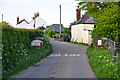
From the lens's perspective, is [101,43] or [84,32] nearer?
[101,43]

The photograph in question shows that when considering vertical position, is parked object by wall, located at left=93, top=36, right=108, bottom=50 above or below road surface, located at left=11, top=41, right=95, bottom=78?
above

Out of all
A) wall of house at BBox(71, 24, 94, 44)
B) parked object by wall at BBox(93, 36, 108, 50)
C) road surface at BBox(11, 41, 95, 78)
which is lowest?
road surface at BBox(11, 41, 95, 78)

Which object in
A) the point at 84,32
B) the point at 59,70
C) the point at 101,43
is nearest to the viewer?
the point at 59,70

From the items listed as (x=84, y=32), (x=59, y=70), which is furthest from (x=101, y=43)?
(x=84, y=32)

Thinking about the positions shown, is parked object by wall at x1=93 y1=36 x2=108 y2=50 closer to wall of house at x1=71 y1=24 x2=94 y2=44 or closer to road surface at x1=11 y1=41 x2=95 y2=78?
road surface at x1=11 y1=41 x2=95 y2=78

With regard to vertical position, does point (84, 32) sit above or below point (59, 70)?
above

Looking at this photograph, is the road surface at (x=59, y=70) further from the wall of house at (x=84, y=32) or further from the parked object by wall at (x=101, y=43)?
the wall of house at (x=84, y=32)

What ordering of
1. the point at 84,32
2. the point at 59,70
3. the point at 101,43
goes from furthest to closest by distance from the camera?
the point at 84,32
the point at 101,43
the point at 59,70

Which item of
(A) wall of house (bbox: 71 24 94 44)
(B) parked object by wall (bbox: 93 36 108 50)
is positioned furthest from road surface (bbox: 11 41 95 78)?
(A) wall of house (bbox: 71 24 94 44)

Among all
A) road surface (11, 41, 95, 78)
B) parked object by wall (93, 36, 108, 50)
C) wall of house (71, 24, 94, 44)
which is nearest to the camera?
road surface (11, 41, 95, 78)

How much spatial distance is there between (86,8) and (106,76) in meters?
15.7

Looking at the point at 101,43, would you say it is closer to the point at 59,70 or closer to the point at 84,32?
the point at 59,70

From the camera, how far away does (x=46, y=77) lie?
11062 millimetres

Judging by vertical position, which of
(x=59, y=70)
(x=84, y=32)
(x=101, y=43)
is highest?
(x=84, y=32)
